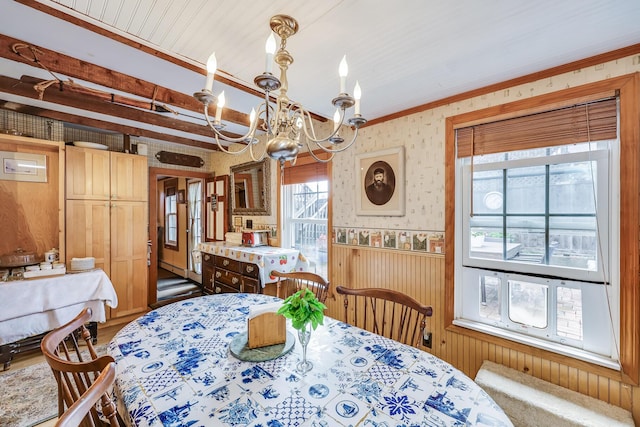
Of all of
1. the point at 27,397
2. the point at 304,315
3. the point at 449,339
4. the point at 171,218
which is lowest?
the point at 27,397

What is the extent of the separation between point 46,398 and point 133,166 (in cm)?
248

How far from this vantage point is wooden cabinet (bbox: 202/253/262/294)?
2.78 metres

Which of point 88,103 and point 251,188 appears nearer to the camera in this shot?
point 88,103

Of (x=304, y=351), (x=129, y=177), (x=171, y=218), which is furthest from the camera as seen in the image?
(x=171, y=218)

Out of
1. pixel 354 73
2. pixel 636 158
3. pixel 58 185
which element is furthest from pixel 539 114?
pixel 58 185

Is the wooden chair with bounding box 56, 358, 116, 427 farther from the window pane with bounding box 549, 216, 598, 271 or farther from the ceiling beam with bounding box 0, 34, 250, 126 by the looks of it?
the window pane with bounding box 549, 216, 598, 271

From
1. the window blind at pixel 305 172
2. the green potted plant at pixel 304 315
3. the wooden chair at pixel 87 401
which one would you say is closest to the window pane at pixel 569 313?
the green potted plant at pixel 304 315

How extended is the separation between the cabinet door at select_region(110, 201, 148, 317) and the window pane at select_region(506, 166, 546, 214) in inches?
159

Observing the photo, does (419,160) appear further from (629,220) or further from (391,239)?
(629,220)

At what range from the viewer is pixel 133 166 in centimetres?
333

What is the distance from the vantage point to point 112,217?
3189 millimetres

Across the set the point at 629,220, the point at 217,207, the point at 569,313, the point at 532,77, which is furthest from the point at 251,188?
the point at 629,220

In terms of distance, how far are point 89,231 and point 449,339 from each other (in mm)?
3936

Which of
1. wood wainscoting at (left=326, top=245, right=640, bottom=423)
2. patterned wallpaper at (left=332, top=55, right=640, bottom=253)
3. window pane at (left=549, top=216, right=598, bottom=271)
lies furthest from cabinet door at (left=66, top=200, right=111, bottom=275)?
window pane at (left=549, top=216, right=598, bottom=271)
